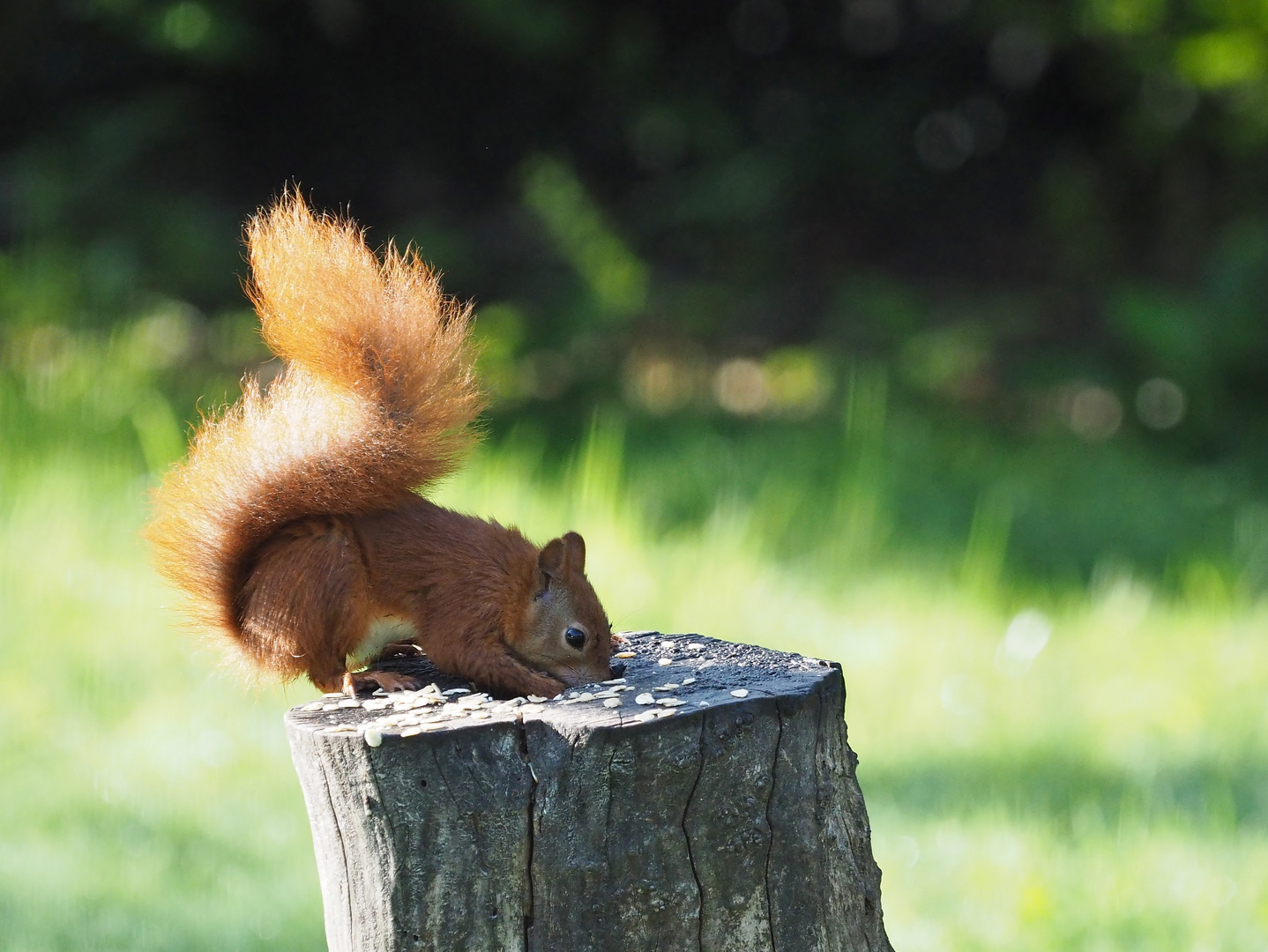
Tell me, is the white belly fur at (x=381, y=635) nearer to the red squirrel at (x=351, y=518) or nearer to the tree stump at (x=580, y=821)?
the red squirrel at (x=351, y=518)

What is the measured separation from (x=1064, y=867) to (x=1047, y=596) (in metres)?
1.72

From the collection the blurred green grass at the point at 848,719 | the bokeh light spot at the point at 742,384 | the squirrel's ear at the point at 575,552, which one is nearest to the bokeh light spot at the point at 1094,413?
the bokeh light spot at the point at 742,384

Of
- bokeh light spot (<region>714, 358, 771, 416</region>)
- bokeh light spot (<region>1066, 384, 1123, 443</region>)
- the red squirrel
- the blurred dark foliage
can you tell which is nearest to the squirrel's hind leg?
the red squirrel

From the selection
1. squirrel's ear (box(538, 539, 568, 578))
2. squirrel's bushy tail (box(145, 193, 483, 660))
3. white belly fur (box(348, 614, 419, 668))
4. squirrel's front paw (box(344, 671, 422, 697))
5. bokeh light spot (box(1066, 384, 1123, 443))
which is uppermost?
bokeh light spot (box(1066, 384, 1123, 443))

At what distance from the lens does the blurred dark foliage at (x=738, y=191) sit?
220 inches

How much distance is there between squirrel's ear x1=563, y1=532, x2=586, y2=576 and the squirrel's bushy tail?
0.18m

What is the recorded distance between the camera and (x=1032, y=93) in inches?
283

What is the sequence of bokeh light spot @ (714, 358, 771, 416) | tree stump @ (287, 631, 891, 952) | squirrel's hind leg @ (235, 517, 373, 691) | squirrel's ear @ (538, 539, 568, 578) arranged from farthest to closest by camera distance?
bokeh light spot @ (714, 358, 771, 416) → squirrel's ear @ (538, 539, 568, 578) → squirrel's hind leg @ (235, 517, 373, 691) → tree stump @ (287, 631, 891, 952)

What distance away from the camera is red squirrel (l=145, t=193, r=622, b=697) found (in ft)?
5.53

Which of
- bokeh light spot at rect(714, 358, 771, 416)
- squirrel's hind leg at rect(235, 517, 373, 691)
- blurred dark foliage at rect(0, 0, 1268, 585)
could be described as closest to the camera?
squirrel's hind leg at rect(235, 517, 373, 691)

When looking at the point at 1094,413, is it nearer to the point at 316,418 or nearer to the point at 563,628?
the point at 563,628

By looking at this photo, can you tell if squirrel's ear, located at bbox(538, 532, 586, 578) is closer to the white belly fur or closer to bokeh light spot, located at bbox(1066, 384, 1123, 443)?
the white belly fur

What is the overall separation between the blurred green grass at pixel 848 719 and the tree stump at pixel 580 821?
0.49 metres

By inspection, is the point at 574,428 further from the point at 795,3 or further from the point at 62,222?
the point at 795,3
